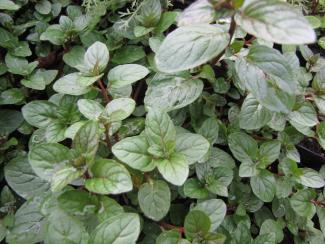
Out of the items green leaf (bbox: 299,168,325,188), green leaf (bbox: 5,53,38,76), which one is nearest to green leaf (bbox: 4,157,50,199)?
green leaf (bbox: 5,53,38,76)

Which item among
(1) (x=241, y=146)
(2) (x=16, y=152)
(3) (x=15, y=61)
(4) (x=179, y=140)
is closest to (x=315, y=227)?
(1) (x=241, y=146)

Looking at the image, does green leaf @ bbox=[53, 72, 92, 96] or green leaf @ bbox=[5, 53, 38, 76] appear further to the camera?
green leaf @ bbox=[5, 53, 38, 76]

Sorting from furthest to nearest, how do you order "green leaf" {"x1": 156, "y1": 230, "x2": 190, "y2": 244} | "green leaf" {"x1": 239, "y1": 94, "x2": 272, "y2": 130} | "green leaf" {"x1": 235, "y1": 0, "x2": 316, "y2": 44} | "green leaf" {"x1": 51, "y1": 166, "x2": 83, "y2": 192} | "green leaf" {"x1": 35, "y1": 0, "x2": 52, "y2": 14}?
"green leaf" {"x1": 35, "y1": 0, "x2": 52, "y2": 14}
"green leaf" {"x1": 239, "y1": 94, "x2": 272, "y2": 130}
"green leaf" {"x1": 156, "y1": 230, "x2": 190, "y2": 244}
"green leaf" {"x1": 51, "y1": 166, "x2": 83, "y2": 192}
"green leaf" {"x1": 235, "y1": 0, "x2": 316, "y2": 44}

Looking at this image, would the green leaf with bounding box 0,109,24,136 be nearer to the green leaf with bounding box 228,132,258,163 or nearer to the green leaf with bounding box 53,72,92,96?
the green leaf with bounding box 53,72,92,96

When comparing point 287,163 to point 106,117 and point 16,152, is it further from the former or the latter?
point 16,152

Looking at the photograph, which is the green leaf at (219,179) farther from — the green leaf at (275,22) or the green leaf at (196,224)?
the green leaf at (275,22)

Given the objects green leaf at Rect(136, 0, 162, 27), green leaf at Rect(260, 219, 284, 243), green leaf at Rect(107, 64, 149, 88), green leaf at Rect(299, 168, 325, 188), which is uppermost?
→ green leaf at Rect(136, 0, 162, 27)
